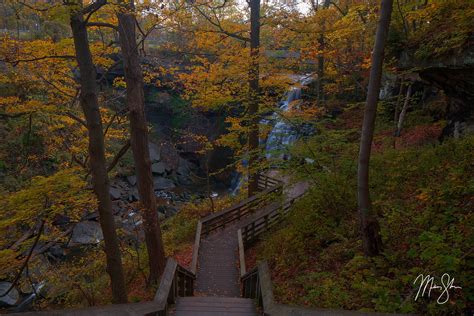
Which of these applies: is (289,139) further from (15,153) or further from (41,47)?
(15,153)

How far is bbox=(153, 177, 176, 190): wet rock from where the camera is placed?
25.2 metres

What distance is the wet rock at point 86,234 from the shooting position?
1711cm

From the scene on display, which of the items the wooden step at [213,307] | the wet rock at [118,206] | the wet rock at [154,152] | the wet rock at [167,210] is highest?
the wooden step at [213,307]

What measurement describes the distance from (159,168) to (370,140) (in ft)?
75.7

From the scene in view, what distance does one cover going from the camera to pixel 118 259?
20.2 ft

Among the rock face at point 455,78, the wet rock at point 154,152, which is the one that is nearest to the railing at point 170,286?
the rock face at point 455,78

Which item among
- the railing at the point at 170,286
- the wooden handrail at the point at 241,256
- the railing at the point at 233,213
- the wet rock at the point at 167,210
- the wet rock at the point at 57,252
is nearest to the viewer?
the railing at the point at 170,286

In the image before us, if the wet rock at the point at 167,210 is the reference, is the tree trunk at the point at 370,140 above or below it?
above

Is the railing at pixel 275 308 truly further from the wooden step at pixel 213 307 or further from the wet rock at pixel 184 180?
the wet rock at pixel 184 180

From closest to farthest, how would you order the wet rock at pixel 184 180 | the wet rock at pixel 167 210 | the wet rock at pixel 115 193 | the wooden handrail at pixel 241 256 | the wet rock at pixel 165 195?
the wooden handrail at pixel 241 256
the wet rock at pixel 167 210
the wet rock at pixel 115 193
the wet rock at pixel 165 195
the wet rock at pixel 184 180

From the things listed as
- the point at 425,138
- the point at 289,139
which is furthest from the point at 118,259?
the point at 289,139

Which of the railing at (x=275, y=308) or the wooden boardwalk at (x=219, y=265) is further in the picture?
the wooden boardwalk at (x=219, y=265)

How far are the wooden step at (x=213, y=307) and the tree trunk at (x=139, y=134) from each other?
109 inches

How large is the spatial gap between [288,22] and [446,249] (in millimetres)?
9362
